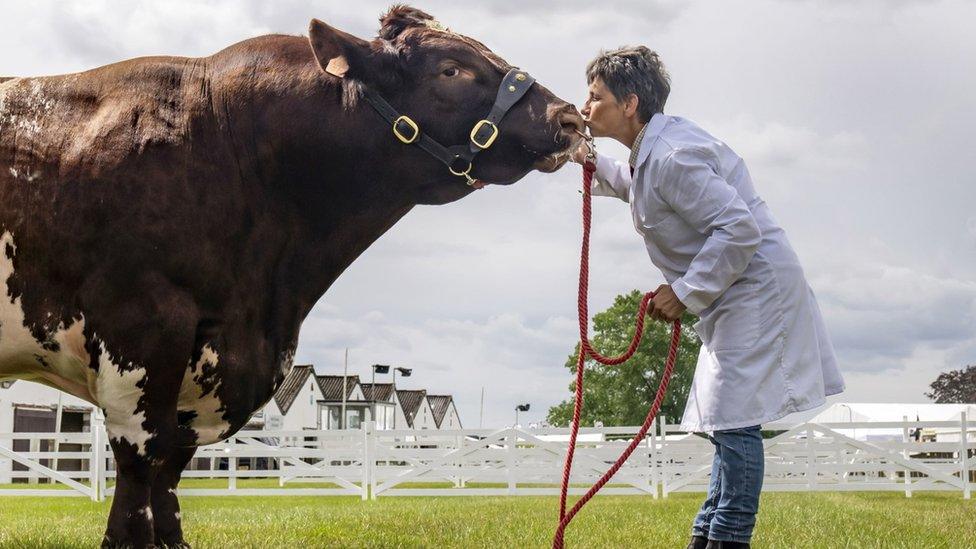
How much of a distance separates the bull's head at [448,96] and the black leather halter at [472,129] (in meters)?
0.02

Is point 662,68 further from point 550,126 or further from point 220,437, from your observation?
point 220,437

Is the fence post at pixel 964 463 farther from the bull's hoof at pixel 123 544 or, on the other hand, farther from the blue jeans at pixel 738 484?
the bull's hoof at pixel 123 544

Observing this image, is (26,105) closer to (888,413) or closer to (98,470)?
(98,470)

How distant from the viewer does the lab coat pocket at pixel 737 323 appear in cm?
375

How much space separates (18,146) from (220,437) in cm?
153

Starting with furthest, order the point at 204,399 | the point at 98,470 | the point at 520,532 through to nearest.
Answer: the point at 98,470
the point at 520,532
the point at 204,399

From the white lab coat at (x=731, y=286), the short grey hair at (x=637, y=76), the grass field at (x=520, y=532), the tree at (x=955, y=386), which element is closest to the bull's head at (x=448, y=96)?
the short grey hair at (x=637, y=76)

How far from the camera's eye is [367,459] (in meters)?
17.7

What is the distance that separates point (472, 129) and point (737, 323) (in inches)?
57.9

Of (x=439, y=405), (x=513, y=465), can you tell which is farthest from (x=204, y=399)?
(x=439, y=405)

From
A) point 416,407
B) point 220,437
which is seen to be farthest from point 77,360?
point 416,407

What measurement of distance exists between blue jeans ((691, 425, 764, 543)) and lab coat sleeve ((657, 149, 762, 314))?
0.54m

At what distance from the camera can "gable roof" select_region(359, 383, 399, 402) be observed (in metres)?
79.5

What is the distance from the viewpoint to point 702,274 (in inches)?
144
